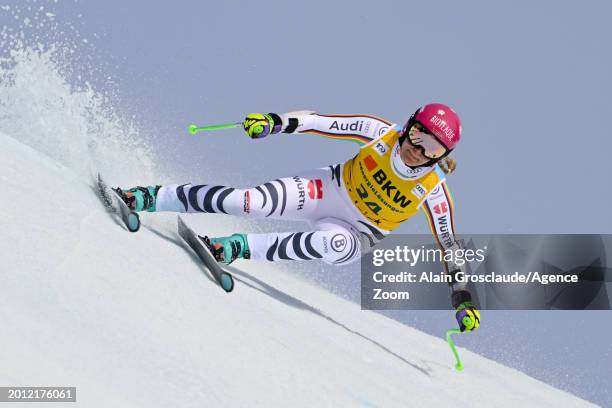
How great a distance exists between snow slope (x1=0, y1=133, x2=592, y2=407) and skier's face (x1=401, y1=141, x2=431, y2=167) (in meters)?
1.20

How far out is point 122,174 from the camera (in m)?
8.27

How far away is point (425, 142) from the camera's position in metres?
5.79

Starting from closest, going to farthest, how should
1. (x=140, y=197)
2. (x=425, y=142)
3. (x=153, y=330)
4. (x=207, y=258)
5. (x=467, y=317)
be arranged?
(x=153, y=330)
(x=207, y=258)
(x=140, y=197)
(x=425, y=142)
(x=467, y=317)

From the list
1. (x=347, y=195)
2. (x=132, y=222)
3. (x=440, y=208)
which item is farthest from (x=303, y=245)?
(x=132, y=222)

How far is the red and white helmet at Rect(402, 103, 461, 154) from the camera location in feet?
18.9

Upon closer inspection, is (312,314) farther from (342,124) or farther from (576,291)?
(576,291)

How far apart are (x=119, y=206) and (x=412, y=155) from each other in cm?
195

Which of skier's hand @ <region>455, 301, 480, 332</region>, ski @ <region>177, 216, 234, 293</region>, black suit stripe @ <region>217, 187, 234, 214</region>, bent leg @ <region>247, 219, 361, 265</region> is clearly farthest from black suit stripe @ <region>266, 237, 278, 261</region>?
skier's hand @ <region>455, 301, 480, 332</region>

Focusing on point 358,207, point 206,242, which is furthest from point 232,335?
point 358,207

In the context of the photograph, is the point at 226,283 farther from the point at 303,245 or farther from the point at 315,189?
the point at 315,189

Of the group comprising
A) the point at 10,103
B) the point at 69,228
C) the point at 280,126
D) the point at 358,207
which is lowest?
the point at 69,228

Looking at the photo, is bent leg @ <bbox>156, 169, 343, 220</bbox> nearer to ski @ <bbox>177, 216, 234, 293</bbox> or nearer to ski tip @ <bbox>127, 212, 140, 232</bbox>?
ski @ <bbox>177, 216, 234, 293</bbox>

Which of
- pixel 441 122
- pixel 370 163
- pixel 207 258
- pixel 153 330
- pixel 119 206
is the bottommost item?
pixel 153 330

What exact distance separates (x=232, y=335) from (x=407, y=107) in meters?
14.6
